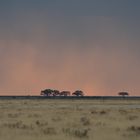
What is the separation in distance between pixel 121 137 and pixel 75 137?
8.55 feet

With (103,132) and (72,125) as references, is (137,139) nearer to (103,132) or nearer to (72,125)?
(103,132)

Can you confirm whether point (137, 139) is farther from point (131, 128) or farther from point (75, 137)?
point (131, 128)

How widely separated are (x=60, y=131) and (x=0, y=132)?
3.60 meters

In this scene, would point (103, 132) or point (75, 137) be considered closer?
point (75, 137)

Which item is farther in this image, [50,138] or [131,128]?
[131,128]

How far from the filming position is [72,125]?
39.5 m

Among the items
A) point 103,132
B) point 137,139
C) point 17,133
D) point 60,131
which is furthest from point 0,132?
point 137,139

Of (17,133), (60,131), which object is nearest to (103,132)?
(60,131)

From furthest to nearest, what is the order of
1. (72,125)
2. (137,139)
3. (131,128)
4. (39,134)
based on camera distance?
(72,125)
(131,128)
(39,134)
(137,139)

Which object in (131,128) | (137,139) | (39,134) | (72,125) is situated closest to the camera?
(137,139)

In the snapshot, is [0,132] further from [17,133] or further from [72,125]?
[72,125]

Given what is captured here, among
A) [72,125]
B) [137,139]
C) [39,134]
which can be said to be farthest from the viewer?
[72,125]

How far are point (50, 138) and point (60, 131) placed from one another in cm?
366

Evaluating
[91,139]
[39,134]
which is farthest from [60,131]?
[91,139]
